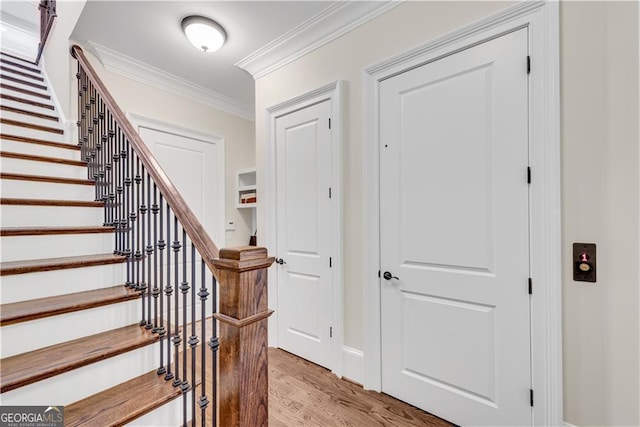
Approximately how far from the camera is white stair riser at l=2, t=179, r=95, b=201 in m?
1.88

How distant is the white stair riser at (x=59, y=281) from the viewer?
4.66ft

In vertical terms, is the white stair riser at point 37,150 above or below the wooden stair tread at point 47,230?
above

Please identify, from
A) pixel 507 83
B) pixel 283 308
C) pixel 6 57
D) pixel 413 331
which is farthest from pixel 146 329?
pixel 6 57

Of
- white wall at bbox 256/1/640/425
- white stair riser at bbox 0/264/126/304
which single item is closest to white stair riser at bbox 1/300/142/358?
white stair riser at bbox 0/264/126/304

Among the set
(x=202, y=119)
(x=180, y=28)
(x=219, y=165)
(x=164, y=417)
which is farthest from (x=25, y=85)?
(x=164, y=417)

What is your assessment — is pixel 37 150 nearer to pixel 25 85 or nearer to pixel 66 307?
pixel 25 85

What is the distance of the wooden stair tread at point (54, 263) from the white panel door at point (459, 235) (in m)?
1.75

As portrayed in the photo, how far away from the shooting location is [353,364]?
214 centimetres

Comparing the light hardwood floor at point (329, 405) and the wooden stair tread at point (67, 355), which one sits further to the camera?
the light hardwood floor at point (329, 405)

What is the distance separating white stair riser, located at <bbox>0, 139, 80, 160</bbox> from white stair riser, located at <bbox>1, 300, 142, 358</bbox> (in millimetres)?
1651

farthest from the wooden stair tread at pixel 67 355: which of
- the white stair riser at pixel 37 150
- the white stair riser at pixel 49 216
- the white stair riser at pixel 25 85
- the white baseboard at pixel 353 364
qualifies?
the white stair riser at pixel 25 85

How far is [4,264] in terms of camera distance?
4.94ft

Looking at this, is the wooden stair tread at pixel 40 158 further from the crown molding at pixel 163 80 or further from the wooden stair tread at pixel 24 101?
the crown molding at pixel 163 80

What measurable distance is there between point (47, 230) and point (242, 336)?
61.3 inches
